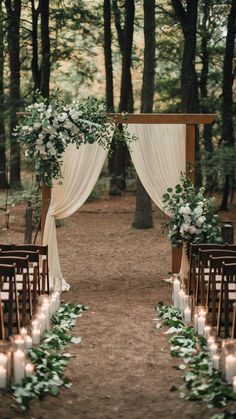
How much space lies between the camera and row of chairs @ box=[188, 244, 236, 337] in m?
7.75

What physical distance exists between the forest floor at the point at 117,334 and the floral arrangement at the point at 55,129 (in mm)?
2232

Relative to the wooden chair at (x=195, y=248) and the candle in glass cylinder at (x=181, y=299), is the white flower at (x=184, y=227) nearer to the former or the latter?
the wooden chair at (x=195, y=248)

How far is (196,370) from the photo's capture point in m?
6.59

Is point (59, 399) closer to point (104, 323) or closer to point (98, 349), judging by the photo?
point (98, 349)

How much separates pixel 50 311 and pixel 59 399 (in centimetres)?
266

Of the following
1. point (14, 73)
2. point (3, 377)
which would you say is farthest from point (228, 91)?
point (3, 377)

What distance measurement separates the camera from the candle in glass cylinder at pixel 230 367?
5.93m

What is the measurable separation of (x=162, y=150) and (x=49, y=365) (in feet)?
18.6

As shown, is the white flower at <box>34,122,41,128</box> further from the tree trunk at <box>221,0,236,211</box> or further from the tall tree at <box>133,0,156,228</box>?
the tree trunk at <box>221,0,236,211</box>

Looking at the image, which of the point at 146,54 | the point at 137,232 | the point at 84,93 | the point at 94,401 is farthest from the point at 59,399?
the point at 84,93

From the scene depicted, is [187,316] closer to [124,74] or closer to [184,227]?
[184,227]

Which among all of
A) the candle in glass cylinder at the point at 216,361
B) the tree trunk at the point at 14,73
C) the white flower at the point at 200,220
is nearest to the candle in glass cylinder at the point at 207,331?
the candle in glass cylinder at the point at 216,361

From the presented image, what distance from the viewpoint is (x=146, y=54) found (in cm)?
1634

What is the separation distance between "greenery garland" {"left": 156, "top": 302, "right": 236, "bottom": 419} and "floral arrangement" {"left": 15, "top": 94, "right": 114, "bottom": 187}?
10.2 feet
